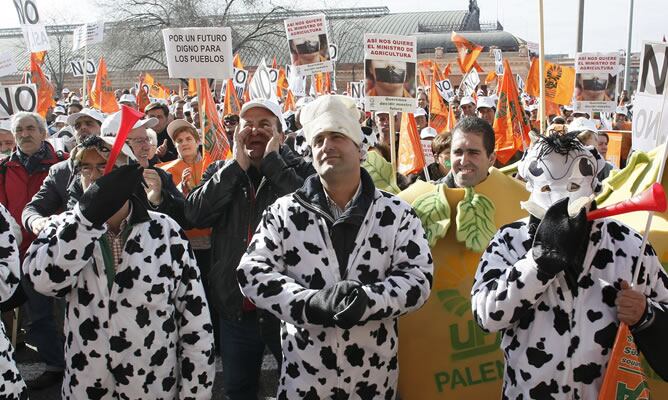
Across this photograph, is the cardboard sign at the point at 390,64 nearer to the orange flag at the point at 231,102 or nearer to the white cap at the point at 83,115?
the white cap at the point at 83,115

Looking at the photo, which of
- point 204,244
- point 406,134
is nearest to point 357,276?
point 204,244

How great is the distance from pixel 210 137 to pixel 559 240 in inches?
138

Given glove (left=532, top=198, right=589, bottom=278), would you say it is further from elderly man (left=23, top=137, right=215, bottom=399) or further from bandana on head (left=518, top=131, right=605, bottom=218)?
elderly man (left=23, top=137, right=215, bottom=399)

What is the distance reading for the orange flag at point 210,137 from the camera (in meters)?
4.98

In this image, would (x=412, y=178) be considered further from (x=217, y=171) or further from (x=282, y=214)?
(x=282, y=214)

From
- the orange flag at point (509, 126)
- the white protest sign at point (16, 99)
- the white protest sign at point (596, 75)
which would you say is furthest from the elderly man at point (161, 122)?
the white protest sign at point (596, 75)

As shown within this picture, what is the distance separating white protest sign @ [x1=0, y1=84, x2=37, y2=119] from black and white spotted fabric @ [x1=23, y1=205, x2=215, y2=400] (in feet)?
13.4

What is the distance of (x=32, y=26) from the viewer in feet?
26.6

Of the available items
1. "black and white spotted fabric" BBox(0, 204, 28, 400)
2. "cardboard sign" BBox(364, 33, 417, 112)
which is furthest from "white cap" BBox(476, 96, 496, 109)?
"black and white spotted fabric" BBox(0, 204, 28, 400)

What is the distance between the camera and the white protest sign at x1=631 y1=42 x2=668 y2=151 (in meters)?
3.74

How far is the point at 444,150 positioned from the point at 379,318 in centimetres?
264

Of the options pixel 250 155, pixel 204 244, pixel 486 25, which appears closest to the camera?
pixel 250 155

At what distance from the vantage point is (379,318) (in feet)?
7.74

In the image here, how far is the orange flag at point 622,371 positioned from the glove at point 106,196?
177cm
